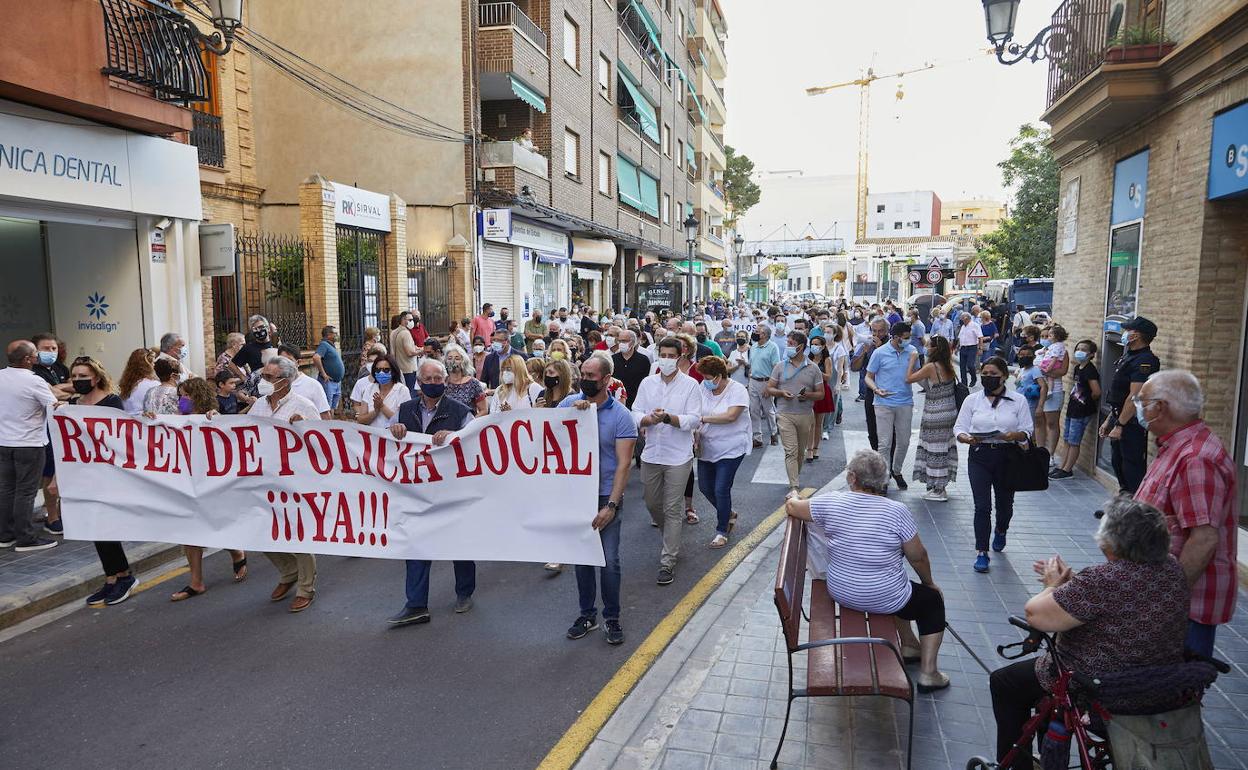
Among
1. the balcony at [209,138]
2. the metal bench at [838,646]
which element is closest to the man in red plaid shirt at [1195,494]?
the metal bench at [838,646]

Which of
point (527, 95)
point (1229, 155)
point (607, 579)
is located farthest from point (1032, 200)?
point (607, 579)

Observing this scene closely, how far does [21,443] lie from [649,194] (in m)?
29.8

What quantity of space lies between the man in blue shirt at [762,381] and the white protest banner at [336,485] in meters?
5.38

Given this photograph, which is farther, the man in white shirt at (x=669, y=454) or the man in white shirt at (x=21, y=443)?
the man in white shirt at (x=21, y=443)

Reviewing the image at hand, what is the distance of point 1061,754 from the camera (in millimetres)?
3057

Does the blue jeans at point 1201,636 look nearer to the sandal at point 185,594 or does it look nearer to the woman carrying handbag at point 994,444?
the woman carrying handbag at point 994,444

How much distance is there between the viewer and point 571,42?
24125 mm

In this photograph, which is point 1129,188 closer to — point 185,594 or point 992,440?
point 992,440

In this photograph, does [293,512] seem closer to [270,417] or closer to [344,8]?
[270,417]

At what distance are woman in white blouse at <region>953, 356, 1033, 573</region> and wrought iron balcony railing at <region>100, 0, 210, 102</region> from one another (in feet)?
31.5

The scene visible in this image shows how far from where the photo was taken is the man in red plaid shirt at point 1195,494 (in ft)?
11.5

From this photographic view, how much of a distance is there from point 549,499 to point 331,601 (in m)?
1.99

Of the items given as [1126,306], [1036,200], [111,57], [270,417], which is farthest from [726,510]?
[1036,200]

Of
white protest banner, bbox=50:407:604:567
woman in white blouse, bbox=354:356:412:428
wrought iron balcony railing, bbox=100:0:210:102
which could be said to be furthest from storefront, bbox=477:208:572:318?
white protest banner, bbox=50:407:604:567
